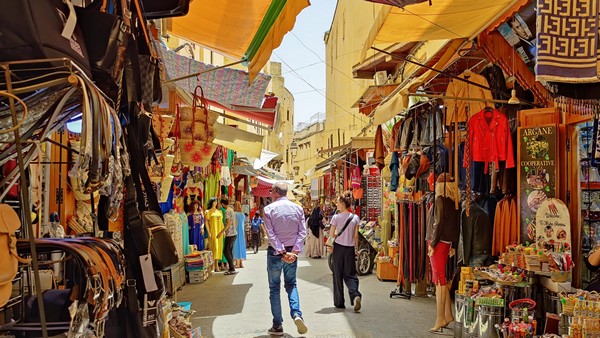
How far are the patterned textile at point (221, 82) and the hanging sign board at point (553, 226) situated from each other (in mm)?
4049

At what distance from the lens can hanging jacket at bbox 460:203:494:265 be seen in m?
8.17

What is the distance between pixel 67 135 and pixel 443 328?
555cm

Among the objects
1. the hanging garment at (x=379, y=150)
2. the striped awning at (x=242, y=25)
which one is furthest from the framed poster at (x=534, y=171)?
the hanging garment at (x=379, y=150)

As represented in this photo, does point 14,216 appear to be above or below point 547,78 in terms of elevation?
below

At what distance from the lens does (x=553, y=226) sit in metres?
6.77

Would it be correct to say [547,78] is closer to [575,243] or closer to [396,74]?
[575,243]

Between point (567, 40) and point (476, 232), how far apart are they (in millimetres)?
4432

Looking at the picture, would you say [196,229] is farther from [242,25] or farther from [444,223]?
[242,25]

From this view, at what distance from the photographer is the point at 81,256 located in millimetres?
2777

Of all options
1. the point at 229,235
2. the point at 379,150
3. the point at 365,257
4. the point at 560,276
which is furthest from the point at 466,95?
the point at 229,235

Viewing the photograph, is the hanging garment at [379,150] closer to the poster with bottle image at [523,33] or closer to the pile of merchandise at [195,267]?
the pile of merchandise at [195,267]

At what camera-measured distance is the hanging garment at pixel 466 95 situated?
8055mm

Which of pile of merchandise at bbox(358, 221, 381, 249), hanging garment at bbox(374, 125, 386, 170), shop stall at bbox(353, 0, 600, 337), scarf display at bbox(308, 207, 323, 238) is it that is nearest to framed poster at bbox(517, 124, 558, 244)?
shop stall at bbox(353, 0, 600, 337)

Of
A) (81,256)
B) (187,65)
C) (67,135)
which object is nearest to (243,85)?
(187,65)
